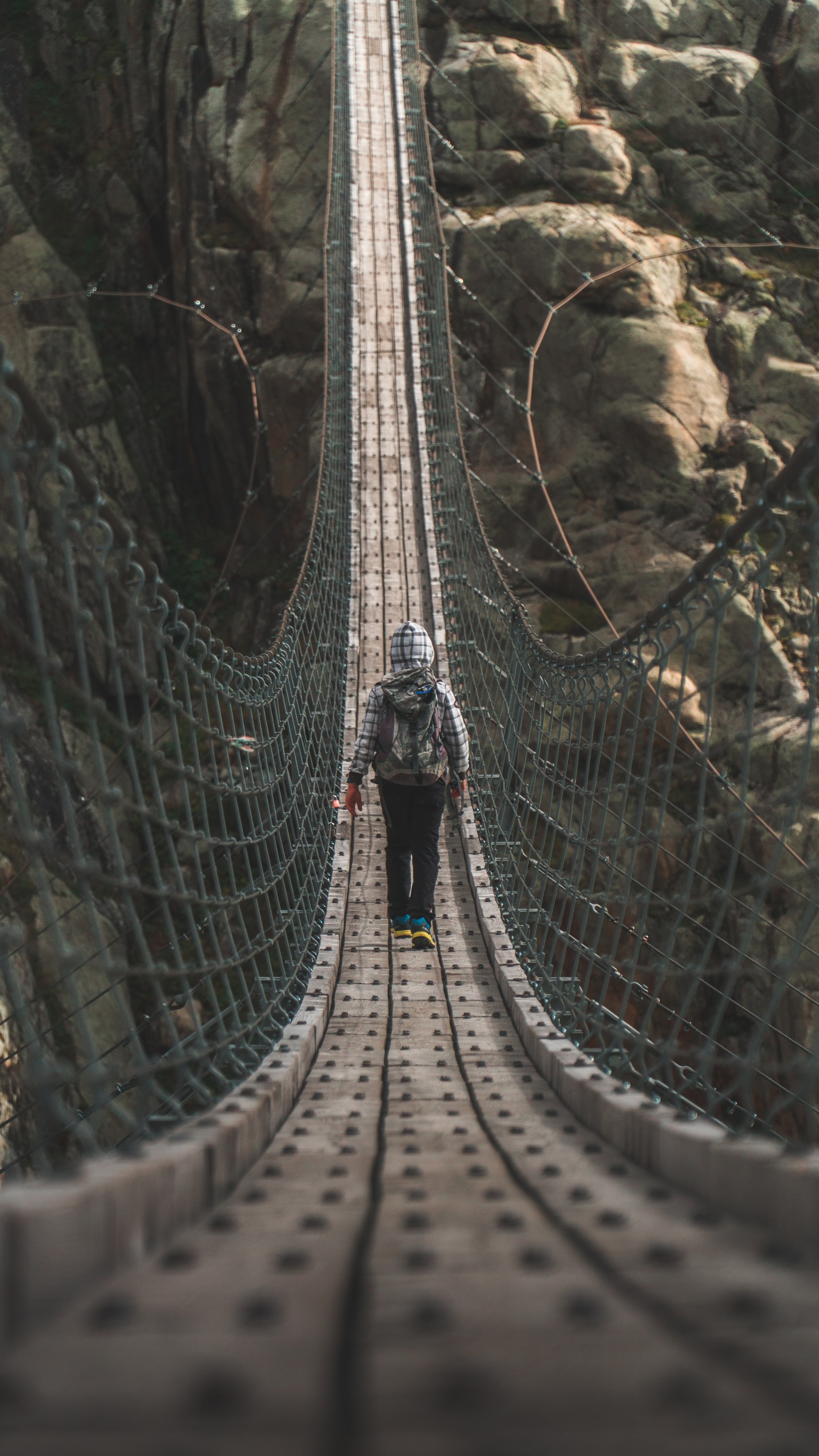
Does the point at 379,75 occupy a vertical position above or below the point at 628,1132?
above

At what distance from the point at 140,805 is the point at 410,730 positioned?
140 cm

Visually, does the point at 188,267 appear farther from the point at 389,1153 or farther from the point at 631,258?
the point at 389,1153

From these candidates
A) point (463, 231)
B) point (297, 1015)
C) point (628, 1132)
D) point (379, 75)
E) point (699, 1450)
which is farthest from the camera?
point (379, 75)

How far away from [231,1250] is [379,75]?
10.2 meters

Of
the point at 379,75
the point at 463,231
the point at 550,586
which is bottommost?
the point at 550,586

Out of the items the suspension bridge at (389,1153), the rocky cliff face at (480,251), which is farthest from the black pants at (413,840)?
the rocky cliff face at (480,251)

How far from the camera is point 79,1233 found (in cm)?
73

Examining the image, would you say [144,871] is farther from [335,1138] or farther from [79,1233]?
[79,1233]

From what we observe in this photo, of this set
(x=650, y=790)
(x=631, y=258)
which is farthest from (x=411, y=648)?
A: (x=631, y=258)

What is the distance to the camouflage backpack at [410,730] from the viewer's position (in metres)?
2.82

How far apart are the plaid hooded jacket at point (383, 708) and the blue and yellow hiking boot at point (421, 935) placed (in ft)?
1.41

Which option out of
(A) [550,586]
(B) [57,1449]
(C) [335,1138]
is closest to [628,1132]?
(C) [335,1138]

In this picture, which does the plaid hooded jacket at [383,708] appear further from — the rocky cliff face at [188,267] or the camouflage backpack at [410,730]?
the rocky cliff face at [188,267]

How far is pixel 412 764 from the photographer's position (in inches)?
111
